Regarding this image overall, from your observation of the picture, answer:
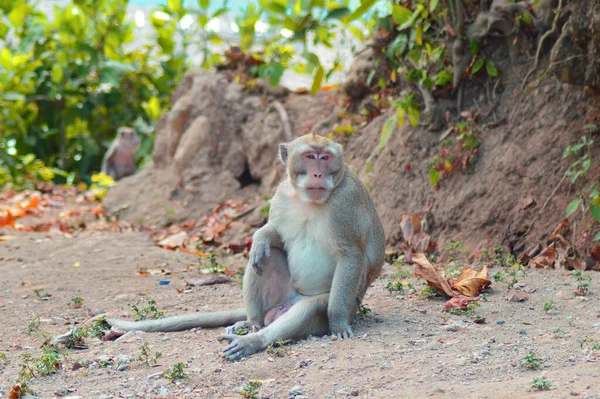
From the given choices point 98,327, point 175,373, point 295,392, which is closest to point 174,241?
point 98,327

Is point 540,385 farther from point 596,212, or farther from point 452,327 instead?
point 596,212

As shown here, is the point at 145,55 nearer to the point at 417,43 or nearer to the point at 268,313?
the point at 417,43

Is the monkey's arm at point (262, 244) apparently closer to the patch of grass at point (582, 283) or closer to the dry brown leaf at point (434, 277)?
the dry brown leaf at point (434, 277)

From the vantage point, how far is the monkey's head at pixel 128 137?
49.1 feet

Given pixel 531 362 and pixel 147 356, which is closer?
pixel 531 362

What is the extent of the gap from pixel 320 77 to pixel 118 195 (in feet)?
14.2

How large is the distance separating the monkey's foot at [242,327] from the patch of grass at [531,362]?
1.84 meters

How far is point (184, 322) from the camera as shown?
547cm

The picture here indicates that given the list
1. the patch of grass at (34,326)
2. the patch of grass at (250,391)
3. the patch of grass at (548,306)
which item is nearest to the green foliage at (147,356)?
the patch of grass at (250,391)

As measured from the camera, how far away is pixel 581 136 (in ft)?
23.3

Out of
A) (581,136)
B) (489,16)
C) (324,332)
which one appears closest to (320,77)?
(489,16)

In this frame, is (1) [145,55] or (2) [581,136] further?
(1) [145,55]

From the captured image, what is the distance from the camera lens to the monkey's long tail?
17.9 feet

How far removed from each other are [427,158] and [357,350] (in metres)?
3.91
